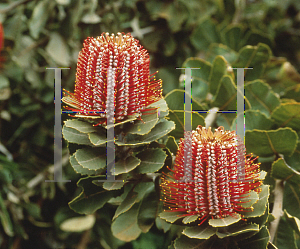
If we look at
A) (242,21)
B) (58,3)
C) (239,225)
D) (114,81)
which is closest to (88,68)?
(114,81)

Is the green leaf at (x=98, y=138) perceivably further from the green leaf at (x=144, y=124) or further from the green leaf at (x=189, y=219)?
the green leaf at (x=189, y=219)

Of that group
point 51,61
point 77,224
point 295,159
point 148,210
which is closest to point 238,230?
point 148,210

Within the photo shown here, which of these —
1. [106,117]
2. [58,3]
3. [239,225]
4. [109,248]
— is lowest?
[109,248]

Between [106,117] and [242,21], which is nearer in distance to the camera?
[106,117]

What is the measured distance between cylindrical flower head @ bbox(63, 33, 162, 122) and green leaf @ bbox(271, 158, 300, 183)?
239 mm

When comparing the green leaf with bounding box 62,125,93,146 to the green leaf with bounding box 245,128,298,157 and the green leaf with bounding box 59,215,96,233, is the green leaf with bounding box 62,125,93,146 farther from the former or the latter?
the green leaf with bounding box 59,215,96,233

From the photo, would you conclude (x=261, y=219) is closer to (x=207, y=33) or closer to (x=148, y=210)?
(x=148, y=210)

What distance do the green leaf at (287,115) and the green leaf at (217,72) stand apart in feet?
0.46

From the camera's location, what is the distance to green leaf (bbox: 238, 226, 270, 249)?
0.38 metres

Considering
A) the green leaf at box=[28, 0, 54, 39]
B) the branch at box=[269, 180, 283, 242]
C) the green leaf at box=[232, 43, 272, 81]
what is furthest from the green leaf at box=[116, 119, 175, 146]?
the green leaf at box=[28, 0, 54, 39]

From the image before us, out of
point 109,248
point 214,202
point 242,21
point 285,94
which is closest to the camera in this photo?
point 214,202

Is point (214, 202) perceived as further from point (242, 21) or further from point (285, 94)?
point (242, 21)

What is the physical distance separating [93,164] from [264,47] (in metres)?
0.54

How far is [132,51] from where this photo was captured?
39cm
